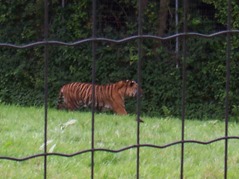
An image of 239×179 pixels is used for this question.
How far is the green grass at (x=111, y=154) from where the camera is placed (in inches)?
157

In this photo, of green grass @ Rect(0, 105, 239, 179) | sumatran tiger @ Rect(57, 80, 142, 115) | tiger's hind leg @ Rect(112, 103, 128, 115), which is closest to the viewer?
green grass @ Rect(0, 105, 239, 179)

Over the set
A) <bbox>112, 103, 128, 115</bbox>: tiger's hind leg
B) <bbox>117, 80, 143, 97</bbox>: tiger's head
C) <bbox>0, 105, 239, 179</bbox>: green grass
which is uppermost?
<bbox>117, 80, 143, 97</bbox>: tiger's head

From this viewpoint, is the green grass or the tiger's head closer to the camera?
the green grass

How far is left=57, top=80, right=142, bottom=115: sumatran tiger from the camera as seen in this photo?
9.33 metres

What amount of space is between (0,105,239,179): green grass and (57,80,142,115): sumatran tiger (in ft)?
9.47

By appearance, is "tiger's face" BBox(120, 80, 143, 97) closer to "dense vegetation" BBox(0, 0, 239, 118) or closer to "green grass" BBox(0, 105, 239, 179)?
"dense vegetation" BBox(0, 0, 239, 118)

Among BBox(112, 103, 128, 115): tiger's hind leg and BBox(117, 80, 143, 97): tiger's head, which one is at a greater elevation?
BBox(117, 80, 143, 97): tiger's head

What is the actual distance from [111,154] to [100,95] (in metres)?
5.14

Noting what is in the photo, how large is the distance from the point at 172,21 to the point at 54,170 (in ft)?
21.2

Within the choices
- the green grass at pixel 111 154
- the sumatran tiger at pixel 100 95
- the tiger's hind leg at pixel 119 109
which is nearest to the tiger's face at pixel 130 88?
the sumatran tiger at pixel 100 95

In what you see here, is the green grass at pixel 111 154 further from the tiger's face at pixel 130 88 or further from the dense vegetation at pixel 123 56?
the dense vegetation at pixel 123 56

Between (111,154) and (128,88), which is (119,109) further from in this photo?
(111,154)

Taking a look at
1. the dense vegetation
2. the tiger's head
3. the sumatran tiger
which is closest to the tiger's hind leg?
the sumatran tiger

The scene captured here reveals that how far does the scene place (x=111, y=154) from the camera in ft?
14.4
